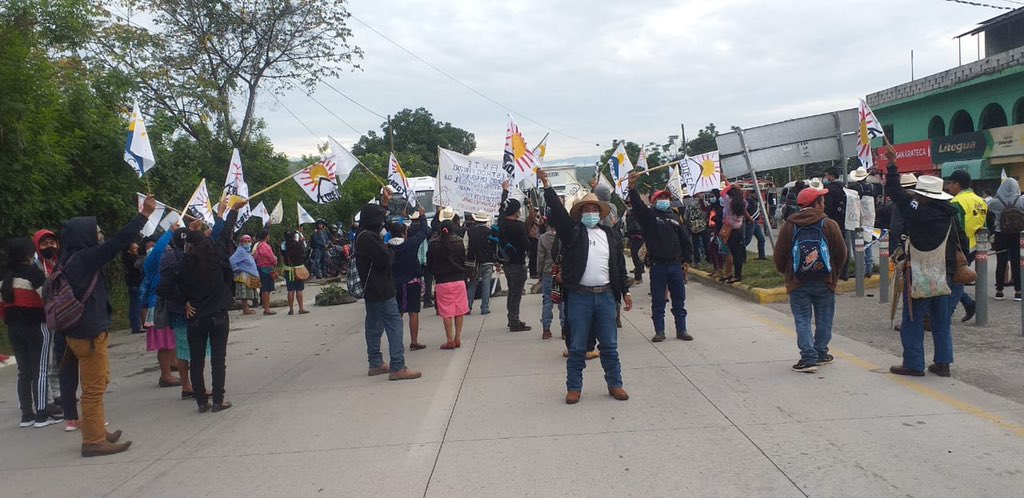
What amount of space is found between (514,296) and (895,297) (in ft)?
16.5

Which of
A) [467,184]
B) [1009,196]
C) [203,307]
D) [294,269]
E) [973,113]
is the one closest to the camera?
[203,307]

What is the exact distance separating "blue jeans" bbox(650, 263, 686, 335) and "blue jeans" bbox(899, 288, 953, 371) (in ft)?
9.27

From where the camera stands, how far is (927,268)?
6883mm

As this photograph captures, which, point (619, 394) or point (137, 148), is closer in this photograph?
point (619, 394)

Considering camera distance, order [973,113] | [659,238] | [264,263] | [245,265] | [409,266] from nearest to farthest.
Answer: [659,238], [409,266], [245,265], [264,263], [973,113]

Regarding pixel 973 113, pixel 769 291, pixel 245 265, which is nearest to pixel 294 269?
pixel 245 265

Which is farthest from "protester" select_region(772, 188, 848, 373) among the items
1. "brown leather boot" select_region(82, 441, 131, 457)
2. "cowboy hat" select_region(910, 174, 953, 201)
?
"brown leather boot" select_region(82, 441, 131, 457)

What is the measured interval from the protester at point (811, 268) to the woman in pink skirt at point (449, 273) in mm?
4083

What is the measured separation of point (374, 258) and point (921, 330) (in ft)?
17.8

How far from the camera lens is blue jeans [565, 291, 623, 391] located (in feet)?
21.9

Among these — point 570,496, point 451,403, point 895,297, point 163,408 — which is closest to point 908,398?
point 895,297

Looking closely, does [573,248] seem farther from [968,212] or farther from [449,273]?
[968,212]

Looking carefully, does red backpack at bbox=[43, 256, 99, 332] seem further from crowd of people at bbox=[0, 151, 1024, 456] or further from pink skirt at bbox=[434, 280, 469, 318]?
pink skirt at bbox=[434, 280, 469, 318]

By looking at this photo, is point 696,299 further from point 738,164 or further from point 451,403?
point 451,403
